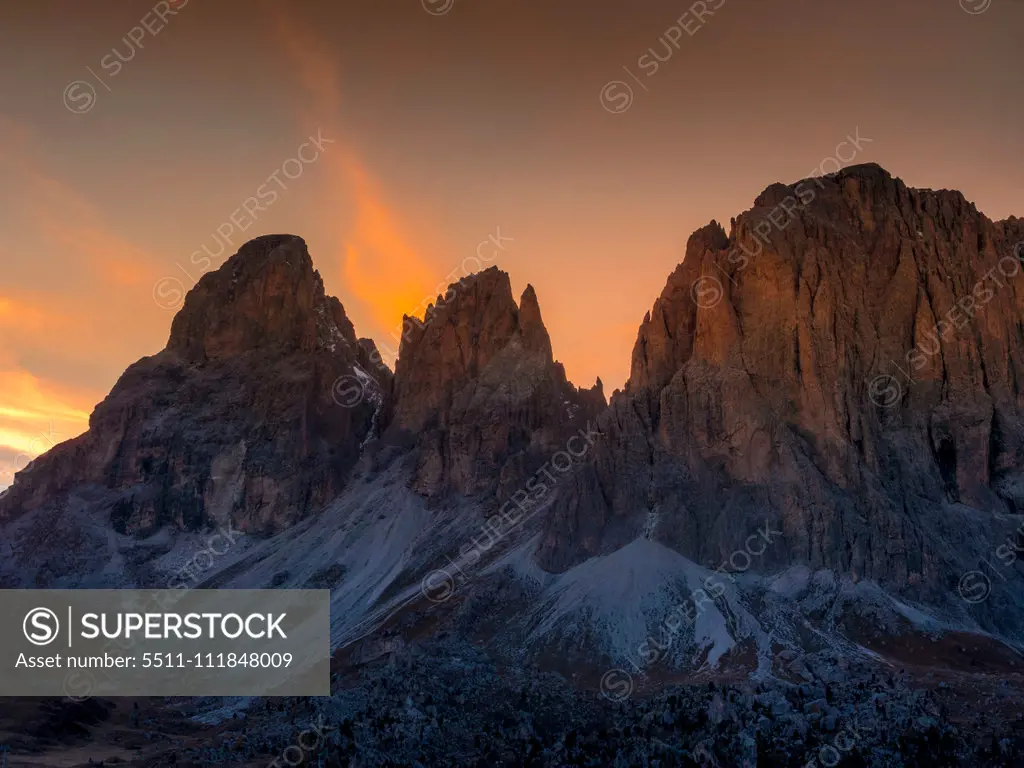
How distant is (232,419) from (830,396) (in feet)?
375

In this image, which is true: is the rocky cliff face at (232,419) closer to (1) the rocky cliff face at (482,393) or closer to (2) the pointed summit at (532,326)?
(1) the rocky cliff face at (482,393)

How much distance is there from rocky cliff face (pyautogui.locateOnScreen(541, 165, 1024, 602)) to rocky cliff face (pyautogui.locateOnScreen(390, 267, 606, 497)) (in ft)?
93.3

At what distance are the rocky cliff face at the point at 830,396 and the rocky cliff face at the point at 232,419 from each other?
73.1m

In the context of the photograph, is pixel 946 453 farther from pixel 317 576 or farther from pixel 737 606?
pixel 317 576

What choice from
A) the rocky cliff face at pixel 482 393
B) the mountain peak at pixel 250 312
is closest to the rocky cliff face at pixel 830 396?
the rocky cliff face at pixel 482 393

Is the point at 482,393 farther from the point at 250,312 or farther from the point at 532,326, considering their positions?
the point at 250,312

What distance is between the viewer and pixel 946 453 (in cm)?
10969

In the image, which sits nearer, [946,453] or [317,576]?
[946,453]

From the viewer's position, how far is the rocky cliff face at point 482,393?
14831 cm

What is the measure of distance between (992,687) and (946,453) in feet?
143

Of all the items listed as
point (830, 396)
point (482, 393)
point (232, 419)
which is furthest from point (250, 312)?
point (830, 396)

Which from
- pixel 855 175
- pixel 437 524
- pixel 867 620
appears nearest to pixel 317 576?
pixel 437 524

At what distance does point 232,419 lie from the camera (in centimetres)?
18275

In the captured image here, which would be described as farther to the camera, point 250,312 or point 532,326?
point 250,312
